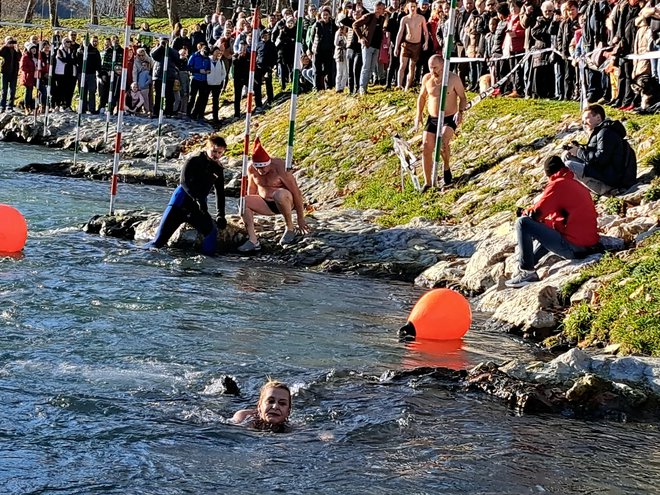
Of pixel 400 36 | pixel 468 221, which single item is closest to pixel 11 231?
pixel 468 221

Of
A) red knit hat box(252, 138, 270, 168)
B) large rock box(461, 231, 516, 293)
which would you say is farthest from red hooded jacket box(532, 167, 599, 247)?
red knit hat box(252, 138, 270, 168)

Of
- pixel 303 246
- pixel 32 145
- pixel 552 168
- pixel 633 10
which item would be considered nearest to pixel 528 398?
pixel 552 168

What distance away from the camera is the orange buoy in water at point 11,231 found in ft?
49.2

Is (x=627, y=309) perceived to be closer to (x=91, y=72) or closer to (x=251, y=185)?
(x=251, y=185)

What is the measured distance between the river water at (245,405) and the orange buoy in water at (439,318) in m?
0.26

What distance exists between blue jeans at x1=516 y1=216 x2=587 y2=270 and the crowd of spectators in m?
5.08

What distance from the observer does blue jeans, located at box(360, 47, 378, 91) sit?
85.4 feet

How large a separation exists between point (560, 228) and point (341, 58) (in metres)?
14.9

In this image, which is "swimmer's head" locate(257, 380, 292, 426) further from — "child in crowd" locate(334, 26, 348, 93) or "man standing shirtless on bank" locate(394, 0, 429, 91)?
"child in crowd" locate(334, 26, 348, 93)

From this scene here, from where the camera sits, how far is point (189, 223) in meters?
16.6

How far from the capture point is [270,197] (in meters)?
16.6

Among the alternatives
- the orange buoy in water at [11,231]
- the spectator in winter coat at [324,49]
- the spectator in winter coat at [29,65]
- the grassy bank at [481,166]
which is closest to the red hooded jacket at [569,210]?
the grassy bank at [481,166]

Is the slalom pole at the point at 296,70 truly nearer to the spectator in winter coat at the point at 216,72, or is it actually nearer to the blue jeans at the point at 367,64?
the blue jeans at the point at 367,64

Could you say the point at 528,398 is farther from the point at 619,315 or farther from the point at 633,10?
the point at 633,10
